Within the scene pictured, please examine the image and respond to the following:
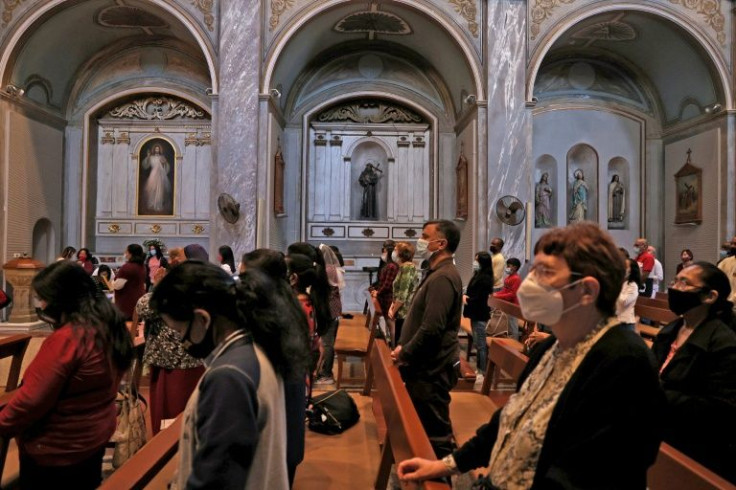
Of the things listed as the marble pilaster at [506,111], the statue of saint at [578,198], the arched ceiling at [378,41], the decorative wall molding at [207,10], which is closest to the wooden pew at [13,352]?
the arched ceiling at [378,41]

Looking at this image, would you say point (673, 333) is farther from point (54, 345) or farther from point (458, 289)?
point (54, 345)

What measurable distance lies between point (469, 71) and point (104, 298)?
9.58m

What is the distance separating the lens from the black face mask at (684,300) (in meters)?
2.69

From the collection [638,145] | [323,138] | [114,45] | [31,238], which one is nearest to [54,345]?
[31,238]

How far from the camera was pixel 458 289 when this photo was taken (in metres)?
3.44

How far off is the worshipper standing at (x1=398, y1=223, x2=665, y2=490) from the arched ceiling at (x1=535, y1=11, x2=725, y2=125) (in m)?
10.9

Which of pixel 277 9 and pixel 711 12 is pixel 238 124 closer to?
pixel 277 9

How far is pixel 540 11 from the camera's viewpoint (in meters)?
10.8

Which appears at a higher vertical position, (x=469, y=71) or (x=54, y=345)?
(x=469, y=71)

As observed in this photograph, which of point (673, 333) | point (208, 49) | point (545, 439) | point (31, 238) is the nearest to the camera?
point (545, 439)

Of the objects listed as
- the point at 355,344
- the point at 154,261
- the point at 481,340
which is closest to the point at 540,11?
the point at 481,340

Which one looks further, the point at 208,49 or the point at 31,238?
the point at 31,238

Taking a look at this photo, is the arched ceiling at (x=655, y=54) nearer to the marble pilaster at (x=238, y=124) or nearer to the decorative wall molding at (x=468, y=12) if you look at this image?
the decorative wall molding at (x=468, y=12)

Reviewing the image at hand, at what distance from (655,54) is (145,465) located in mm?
13265
